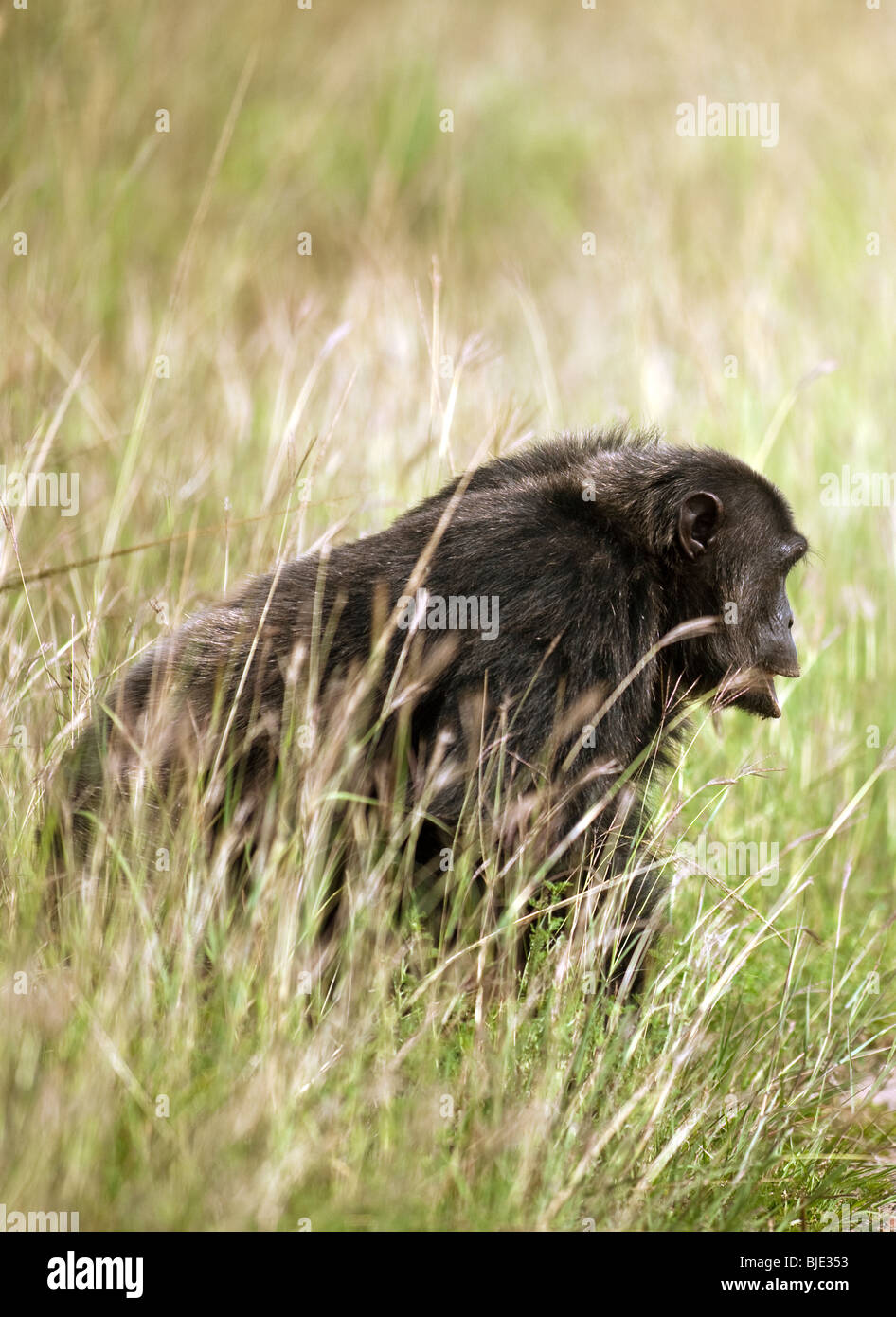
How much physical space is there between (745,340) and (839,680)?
8.08 feet

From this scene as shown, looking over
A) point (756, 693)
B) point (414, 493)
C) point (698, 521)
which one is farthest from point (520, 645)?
point (414, 493)

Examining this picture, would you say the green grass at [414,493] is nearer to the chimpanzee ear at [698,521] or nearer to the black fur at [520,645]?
the black fur at [520,645]

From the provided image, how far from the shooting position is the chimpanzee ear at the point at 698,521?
12.6ft

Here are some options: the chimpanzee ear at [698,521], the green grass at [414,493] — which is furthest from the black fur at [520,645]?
the green grass at [414,493]

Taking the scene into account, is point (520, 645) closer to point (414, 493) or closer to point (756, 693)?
point (756, 693)

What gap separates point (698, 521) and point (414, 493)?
1.96 m

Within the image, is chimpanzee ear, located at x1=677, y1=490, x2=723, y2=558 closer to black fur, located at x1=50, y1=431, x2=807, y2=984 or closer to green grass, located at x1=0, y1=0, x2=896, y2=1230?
black fur, located at x1=50, y1=431, x2=807, y2=984

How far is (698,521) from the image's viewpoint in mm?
3904

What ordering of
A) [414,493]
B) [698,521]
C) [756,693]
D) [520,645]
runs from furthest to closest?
[414,493]
[756,693]
[698,521]
[520,645]

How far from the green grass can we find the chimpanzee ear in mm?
617

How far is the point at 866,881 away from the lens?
16.4ft

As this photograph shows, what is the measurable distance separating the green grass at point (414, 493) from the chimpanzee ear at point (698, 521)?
62 centimetres

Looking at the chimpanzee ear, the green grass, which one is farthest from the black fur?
the green grass

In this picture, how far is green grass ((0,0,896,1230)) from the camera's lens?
275 centimetres
